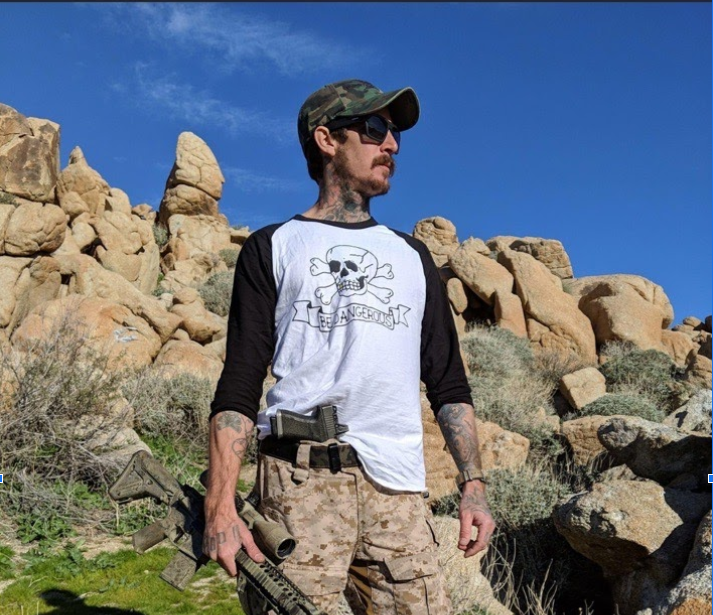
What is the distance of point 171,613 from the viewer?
4.95m

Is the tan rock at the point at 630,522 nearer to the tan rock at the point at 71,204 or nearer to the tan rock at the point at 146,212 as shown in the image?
the tan rock at the point at 71,204

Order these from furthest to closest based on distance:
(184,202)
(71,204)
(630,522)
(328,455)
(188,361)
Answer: (184,202) → (71,204) → (188,361) → (630,522) → (328,455)

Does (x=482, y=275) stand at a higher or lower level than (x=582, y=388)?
higher

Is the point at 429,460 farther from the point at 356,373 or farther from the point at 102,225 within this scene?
the point at 102,225

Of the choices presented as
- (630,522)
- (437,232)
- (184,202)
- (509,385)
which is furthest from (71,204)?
(630,522)

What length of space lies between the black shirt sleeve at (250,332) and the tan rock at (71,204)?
21946 millimetres

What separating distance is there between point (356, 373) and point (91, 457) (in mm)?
5812

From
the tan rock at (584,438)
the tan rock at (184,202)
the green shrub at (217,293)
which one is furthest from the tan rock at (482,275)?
the tan rock at (184,202)

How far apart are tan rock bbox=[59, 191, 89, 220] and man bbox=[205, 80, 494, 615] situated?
71.7 ft

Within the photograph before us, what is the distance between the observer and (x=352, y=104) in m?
2.51

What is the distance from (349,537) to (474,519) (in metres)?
0.50

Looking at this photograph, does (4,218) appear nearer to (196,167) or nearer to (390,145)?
(390,145)

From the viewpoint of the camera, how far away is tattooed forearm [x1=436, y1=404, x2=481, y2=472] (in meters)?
2.54

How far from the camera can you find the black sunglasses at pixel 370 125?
2.50 metres
